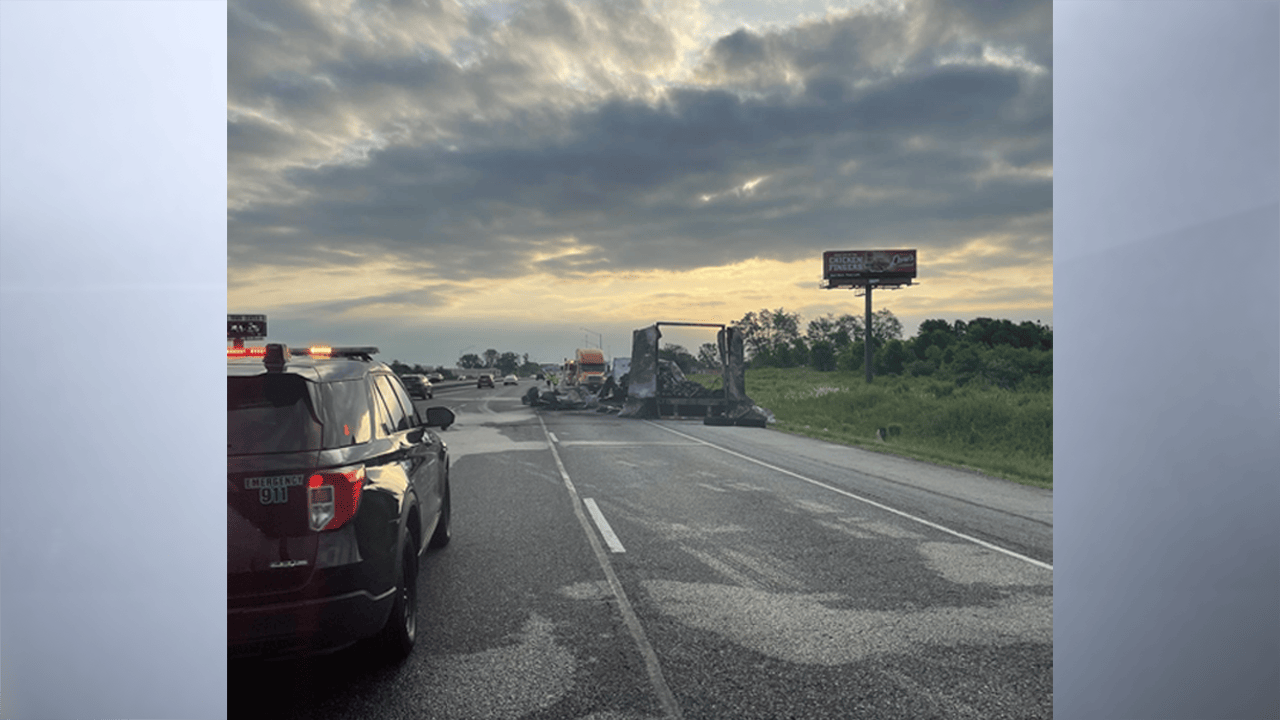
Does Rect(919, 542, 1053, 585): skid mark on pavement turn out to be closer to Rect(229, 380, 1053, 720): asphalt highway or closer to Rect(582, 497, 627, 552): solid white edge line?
Rect(229, 380, 1053, 720): asphalt highway

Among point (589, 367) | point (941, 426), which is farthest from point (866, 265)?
point (941, 426)

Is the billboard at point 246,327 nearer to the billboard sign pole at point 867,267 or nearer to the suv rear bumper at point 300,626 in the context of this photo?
the suv rear bumper at point 300,626

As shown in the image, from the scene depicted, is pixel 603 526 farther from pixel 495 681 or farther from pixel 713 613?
pixel 495 681

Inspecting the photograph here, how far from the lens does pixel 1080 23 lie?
264cm

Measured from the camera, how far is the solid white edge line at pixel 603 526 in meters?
7.12

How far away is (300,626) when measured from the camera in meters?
3.50

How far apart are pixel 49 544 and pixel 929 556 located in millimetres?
6507

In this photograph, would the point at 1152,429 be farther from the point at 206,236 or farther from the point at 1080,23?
the point at 206,236

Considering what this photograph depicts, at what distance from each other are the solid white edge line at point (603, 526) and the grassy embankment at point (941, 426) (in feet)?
25.2

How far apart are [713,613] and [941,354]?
63822mm

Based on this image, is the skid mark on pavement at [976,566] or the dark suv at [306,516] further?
the skid mark on pavement at [976,566]

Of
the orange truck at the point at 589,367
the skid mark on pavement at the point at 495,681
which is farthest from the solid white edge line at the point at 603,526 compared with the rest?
the orange truck at the point at 589,367

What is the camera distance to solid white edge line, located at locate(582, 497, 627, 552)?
712 cm

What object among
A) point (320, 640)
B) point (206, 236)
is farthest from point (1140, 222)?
point (320, 640)
